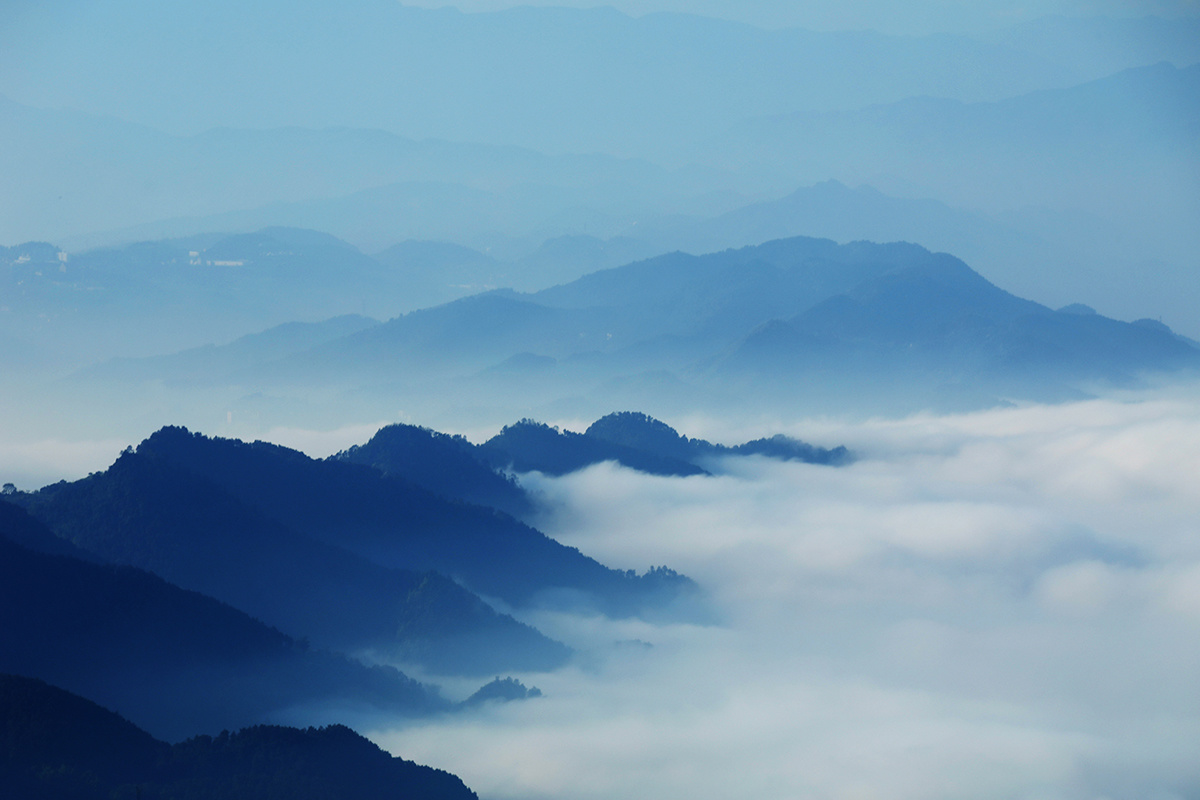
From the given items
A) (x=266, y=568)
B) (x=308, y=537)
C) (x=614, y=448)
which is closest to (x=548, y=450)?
(x=614, y=448)

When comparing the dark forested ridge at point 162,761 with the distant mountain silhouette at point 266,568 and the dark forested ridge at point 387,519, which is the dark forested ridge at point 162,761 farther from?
the dark forested ridge at point 387,519

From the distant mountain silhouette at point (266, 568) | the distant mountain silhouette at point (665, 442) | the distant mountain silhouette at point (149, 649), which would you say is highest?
the distant mountain silhouette at point (665, 442)

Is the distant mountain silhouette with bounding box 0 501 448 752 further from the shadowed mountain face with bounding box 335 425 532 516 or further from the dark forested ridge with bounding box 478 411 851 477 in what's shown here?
the dark forested ridge with bounding box 478 411 851 477

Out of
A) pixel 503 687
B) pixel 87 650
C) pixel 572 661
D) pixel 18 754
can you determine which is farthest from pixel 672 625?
pixel 18 754

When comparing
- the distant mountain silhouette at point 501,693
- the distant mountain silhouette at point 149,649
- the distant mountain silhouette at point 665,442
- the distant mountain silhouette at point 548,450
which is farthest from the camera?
the distant mountain silhouette at point 665,442

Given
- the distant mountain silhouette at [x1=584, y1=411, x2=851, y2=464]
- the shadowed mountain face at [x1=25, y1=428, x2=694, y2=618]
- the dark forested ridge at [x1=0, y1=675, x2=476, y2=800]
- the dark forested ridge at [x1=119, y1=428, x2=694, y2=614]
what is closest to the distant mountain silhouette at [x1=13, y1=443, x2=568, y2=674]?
the shadowed mountain face at [x1=25, y1=428, x2=694, y2=618]

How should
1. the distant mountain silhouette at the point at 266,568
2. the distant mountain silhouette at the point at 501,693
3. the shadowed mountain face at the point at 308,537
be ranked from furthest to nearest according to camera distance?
the shadowed mountain face at the point at 308,537 → the distant mountain silhouette at the point at 266,568 → the distant mountain silhouette at the point at 501,693

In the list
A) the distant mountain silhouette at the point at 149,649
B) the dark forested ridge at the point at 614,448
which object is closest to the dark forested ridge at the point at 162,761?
the distant mountain silhouette at the point at 149,649

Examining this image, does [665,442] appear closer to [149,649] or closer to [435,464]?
[435,464]
